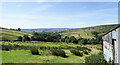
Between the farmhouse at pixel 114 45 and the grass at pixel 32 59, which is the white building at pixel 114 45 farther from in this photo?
the grass at pixel 32 59

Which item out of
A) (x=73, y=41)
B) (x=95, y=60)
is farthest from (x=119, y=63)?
(x=73, y=41)

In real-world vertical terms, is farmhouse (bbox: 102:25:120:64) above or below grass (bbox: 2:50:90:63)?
above

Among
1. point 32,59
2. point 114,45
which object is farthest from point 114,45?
point 32,59

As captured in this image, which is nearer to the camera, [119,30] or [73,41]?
[119,30]

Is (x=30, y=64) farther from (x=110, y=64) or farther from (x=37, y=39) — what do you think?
(x=37, y=39)

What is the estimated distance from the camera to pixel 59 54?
1498 cm

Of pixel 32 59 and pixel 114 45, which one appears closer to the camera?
pixel 114 45

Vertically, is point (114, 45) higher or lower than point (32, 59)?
higher

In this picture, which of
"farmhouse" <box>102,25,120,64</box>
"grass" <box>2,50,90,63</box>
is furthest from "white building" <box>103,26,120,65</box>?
"grass" <box>2,50,90,63</box>

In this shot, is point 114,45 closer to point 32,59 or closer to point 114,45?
point 114,45

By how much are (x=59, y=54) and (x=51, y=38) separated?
43758 millimetres

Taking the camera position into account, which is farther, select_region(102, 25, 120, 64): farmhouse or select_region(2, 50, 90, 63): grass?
select_region(2, 50, 90, 63): grass

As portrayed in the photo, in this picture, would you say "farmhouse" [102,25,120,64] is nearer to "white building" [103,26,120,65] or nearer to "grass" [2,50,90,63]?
"white building" [103,26,120,65]

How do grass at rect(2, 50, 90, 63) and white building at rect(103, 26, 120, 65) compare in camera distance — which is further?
grass at rect(2, 50, 90, 63)
